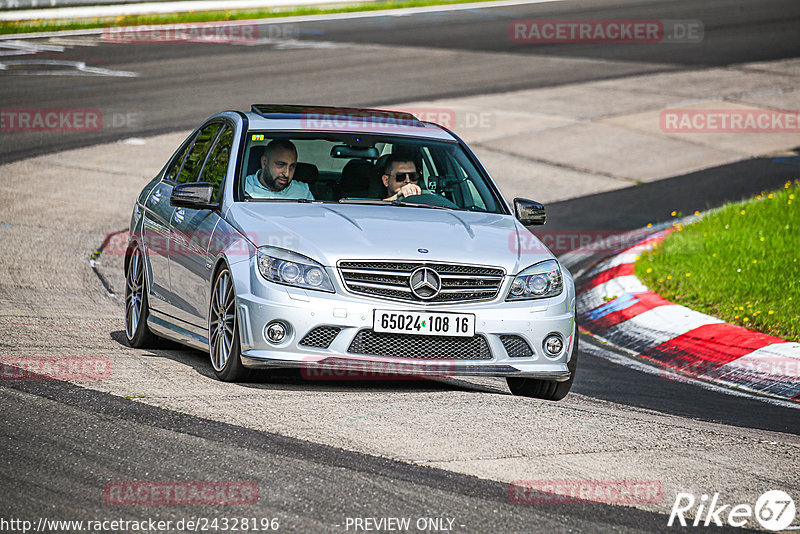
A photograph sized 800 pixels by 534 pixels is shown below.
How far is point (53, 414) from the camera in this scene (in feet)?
19.7

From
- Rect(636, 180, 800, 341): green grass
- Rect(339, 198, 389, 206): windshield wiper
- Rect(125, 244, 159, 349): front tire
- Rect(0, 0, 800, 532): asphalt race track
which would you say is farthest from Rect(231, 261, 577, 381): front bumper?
Rect(636, 180, 800, 341): green grass

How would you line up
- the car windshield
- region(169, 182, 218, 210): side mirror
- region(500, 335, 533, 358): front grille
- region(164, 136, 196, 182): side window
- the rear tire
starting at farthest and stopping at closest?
region(164, 136, 196, 182): side window → the car windshield → region(169, 182, 218, 210): side mirror → the rear tire → region(500, 335, 533, 358): front grille

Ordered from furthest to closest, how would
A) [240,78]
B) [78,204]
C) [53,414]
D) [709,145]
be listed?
[240,78] < [709,145] < [78,204] < [53,414]

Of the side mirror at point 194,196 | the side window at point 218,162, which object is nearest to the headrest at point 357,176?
the side window at point 218,162

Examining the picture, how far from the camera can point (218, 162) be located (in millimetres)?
8398

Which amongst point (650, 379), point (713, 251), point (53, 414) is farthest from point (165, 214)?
point (713, 251)

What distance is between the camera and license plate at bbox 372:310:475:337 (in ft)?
22.8

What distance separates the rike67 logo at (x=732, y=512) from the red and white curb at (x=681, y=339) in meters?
3.27

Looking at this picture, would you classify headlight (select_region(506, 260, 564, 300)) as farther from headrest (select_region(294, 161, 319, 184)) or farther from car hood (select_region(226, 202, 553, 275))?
headrest (select_region(294, 161, 319, 184))

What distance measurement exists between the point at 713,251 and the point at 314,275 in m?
6.24

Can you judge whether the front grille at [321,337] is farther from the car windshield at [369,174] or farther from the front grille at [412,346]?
the car windshield at [369,174]

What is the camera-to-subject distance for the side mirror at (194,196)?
775 centimetres

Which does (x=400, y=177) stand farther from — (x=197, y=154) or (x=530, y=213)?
(x=197, y=154)

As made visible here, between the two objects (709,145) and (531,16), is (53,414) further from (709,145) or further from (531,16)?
(531,16)
